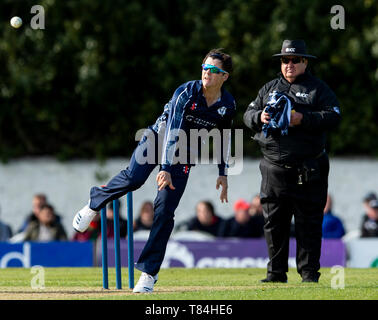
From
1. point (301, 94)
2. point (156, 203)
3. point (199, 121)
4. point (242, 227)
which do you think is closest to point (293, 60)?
point (301, 94)

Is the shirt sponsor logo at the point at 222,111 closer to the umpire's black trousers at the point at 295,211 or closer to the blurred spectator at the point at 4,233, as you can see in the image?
the umpire's black trousers at the point at 295,211

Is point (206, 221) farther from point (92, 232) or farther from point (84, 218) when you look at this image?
point (84, 218)

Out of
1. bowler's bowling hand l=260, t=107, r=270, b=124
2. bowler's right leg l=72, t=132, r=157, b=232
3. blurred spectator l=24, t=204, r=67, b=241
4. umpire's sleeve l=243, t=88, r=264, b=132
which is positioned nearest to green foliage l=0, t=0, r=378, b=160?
blurred spectator l=24, t=204, r=67, b=241

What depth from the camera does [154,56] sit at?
67.5 ft

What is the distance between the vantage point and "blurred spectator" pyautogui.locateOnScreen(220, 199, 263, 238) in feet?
50.8

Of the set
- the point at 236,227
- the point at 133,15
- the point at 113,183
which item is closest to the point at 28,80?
the point at 133,15

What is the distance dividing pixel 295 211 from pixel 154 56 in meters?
12.1

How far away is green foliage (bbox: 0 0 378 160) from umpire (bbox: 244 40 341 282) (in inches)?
432

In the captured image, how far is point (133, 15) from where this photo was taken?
66.2 ft

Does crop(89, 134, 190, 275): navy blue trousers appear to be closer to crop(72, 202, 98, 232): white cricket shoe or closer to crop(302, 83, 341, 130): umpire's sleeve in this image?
crop(72, 202, 98, 232): white cricket shoe

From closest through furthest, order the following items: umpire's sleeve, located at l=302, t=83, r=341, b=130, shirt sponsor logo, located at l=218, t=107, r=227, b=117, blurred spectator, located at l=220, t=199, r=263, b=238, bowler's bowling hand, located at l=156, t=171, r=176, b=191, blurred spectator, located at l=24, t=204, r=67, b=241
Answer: bowler's bowling hand, located at l=156, t=171, r=176, b=191 < shirt sponsor logo, located at l=218, t=107, r=227, b=117 < umpire's sleeve, located at l=302, t=83, r=341, b=130 < blurred spectator, located at l=24, t=204, r=67, b=241 < blurred spectator, located at l=220, t=199, r=263, b=238

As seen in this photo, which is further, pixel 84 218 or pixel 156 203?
pixel 84 218

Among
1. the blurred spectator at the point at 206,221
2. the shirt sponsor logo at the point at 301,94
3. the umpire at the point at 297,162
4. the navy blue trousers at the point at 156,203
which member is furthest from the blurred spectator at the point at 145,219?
the navy blue trousers at the point at 156,203

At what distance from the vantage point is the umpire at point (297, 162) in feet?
28.6
